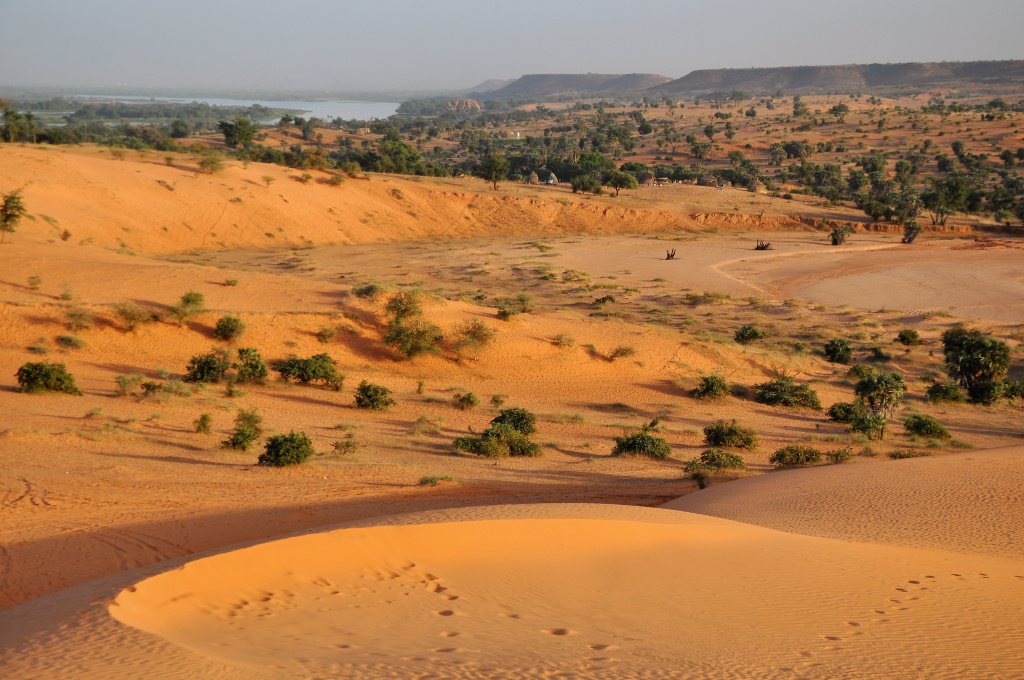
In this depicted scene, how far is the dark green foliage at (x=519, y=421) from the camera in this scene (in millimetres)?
18516

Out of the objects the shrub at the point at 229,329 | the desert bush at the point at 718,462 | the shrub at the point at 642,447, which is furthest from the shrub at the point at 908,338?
the shrub at the point at 229,329

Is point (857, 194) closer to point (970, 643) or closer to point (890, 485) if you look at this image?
point (890, 485)

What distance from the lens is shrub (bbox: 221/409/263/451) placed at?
15312 mm

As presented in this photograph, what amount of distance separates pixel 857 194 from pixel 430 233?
38110 millimetres

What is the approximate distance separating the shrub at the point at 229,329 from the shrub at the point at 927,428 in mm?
19153

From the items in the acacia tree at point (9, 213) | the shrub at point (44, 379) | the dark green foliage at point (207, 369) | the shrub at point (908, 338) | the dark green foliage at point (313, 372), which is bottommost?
the shrub at point (908, 338)

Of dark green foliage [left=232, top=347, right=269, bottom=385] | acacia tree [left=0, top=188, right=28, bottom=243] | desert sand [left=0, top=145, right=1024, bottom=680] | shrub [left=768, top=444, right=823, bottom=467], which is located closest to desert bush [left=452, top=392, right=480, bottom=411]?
desert sand [left=0, top=145, right=1024, bottom=680]

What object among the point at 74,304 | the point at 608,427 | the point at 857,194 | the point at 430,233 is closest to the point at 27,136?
the point at 430,233

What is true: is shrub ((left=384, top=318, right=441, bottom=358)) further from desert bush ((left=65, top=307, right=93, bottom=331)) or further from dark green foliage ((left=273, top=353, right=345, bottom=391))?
desert bush ((left=65, top=307, right=93, bottom=331))

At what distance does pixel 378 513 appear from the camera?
38.0ft

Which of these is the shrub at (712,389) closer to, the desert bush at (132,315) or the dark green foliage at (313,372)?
the dark green foliage at (313,372)

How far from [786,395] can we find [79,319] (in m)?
21.1

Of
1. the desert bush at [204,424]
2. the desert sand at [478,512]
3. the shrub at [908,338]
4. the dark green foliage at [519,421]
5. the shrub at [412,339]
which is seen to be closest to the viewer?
the desert sand at [478,512]

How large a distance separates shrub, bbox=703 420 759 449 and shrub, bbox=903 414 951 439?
461 centimetres
